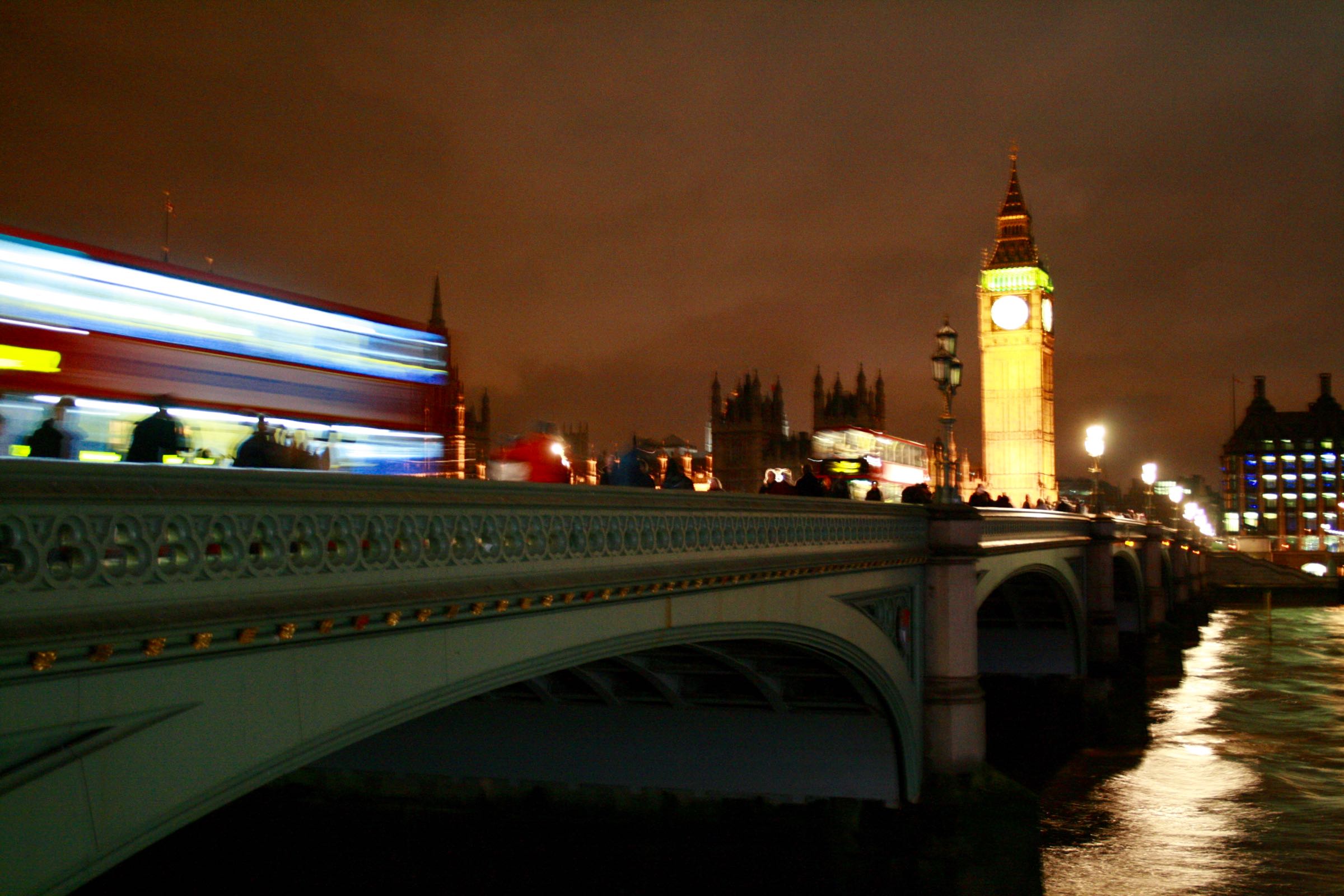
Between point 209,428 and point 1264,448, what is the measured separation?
533ft

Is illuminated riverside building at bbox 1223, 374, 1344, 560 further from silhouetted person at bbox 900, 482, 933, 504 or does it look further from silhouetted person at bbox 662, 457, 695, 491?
silhouetted person at bbox 662, 457, 695, 491

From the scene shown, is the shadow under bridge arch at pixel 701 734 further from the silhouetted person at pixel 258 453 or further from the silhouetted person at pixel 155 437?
the silhouetted person at pixel 155 437

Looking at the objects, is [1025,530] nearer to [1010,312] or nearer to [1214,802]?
[1214,802]

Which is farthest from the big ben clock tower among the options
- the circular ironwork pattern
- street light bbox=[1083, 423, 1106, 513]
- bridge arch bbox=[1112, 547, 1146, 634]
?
the circular ironwork pattern

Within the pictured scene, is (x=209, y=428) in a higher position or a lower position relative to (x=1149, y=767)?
higher

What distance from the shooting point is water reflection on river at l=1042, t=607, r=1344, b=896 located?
58.6ft

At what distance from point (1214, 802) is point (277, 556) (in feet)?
67.7

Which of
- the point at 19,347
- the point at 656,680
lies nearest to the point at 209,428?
the point at 19,347

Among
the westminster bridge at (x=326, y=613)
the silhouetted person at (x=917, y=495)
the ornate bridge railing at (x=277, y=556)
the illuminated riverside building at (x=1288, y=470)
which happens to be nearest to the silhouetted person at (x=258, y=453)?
the westminster bridge at (x=326, y=613)

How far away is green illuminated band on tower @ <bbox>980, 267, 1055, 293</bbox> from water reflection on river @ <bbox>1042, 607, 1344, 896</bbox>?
61928mm

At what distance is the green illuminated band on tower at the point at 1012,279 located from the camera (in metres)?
96.2

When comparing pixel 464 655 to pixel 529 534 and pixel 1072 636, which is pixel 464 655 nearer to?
pixel 529 534

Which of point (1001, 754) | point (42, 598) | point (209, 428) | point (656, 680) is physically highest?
point (209, 428)

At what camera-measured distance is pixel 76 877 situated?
4.57m
